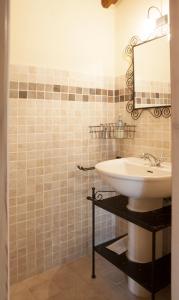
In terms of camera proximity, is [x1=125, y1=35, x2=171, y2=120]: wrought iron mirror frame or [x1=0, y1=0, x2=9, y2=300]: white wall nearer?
[x1=0, y1=0, x2=9, y2=300]: white wall

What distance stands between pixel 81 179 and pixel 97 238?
58 cm

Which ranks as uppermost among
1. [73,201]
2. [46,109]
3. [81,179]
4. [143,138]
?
[46,109]

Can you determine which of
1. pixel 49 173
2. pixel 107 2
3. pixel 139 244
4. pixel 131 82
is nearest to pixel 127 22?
pixel 107 2

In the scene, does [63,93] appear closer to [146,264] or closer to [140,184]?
[140,184]

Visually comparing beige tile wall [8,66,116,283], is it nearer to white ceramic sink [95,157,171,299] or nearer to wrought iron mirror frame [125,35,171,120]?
wrought iron mirror frame [125,35,171,120]

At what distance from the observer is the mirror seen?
5.54 feet

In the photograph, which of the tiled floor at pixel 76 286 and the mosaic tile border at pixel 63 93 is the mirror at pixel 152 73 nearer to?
the mosaic tile border at pixel 63 93

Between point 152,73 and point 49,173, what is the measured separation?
3.56ft

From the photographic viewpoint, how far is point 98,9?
6.58 ft

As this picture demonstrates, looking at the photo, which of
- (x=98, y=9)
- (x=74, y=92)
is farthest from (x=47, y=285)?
(x=98, y=9)

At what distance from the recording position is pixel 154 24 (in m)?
1.75

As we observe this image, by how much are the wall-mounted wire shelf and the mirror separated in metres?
0.21

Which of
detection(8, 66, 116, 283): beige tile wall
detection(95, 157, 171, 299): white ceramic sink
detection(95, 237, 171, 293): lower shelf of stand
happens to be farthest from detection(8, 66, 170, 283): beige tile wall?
detection(95, 237, 171, 293): lower shelf of stand

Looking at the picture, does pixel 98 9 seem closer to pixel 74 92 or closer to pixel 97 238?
pixel 74 92
